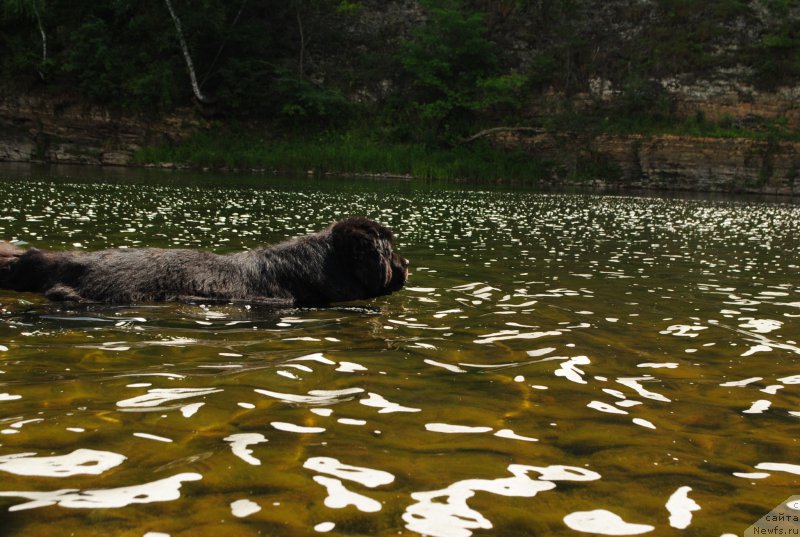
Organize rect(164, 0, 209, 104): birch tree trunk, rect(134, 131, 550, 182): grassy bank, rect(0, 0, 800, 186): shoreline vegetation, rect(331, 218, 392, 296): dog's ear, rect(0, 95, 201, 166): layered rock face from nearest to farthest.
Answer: rect(331, 218, 392, 296): dog's ear, rect(0, 95, 201, 166): layered rock face, rect(0, 0, 800, 186): shoreline vegetation, rect(134, 131, 550, 182): grassy bank, rect(164, 0, 209, 104): birch tree trunk

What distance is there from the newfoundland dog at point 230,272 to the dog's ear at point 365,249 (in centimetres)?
1

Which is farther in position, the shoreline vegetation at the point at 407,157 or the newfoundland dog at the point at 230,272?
the shoreline vegetation at the point at 407,157

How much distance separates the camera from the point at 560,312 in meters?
9.18

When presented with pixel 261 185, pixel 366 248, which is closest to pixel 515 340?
pixel 366 248

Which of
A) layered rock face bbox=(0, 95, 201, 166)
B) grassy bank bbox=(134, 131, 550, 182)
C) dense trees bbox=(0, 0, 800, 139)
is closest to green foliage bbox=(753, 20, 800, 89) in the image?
dense trees bbox=(0, 0, 800, 139)

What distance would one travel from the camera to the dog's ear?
31.1 feet

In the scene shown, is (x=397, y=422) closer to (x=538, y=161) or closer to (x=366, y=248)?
(x=366, y=248)

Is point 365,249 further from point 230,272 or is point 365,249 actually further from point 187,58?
point 187,58

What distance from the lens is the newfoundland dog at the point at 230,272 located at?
8.52 m

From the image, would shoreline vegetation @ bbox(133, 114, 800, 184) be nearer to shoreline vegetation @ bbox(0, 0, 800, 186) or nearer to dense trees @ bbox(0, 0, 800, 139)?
shoreline vegetation @ bbox(0, 0, 800, 186)

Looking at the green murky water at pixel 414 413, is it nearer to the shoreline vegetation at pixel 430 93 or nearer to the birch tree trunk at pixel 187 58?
the shoreline vegetation at pixel 430 93

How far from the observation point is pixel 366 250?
9492 mm

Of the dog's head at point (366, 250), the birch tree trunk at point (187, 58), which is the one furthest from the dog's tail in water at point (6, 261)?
the birch tree trunk at point (187, 58)

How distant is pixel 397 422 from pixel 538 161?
1979 inches
